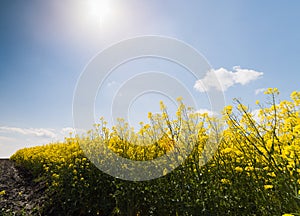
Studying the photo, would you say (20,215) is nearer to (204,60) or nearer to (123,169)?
(123,169)

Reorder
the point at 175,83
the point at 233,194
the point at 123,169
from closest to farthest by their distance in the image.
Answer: the point at 233,194 → the point at 175,83 → the point at 123,169

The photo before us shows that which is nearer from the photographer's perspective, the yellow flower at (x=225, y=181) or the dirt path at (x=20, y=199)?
the yellow flower at (x=225, y=181)

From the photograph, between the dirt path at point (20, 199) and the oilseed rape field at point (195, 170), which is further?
the dirt path at point (20, 199)

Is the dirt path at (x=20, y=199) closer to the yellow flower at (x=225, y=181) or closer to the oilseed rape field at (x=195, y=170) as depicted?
Result: the oilseed rape field at (x=195, y=170)

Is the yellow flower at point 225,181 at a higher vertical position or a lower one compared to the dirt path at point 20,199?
lower

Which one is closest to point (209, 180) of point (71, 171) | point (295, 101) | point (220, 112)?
point (220, 112)

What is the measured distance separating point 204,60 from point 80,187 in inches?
102

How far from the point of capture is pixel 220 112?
104 inches

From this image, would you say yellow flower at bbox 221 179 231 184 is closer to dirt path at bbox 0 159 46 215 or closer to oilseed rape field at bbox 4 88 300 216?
oilseed rape field at bbox 4 88 300 216

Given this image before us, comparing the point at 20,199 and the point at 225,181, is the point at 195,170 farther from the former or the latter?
the point at 20,199

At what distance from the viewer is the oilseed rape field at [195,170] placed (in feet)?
6.72

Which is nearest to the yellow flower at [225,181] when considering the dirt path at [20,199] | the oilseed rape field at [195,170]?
the oilseed rape field at [195,170]

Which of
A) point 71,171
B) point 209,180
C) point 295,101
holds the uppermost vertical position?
point 71,171

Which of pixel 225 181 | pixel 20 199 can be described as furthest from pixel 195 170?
pixel 20 199
